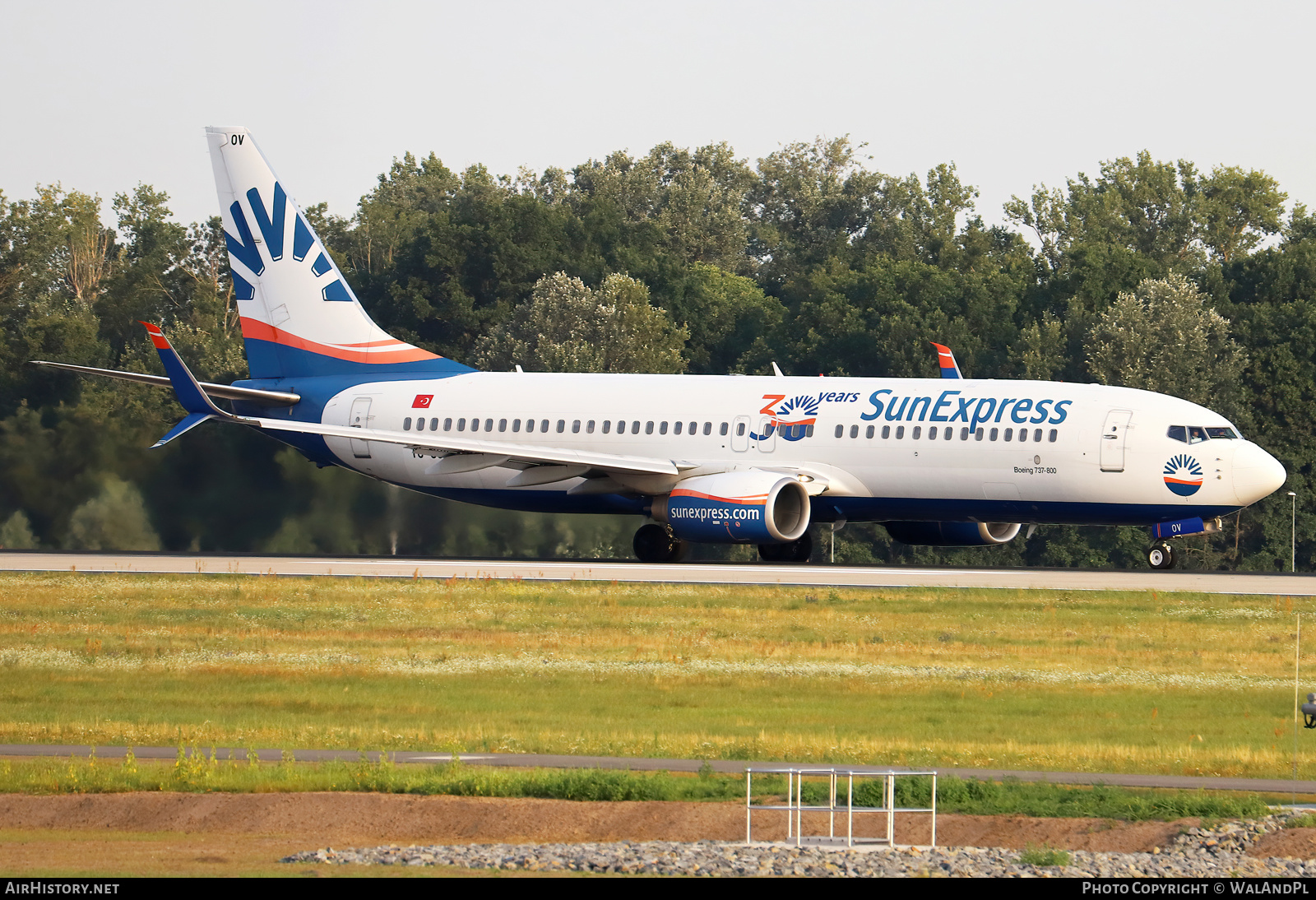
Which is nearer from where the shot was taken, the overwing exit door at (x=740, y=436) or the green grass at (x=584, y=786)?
the green grass at (x=584, y=786)

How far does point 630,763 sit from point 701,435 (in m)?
24.5

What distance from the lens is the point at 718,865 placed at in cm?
1429

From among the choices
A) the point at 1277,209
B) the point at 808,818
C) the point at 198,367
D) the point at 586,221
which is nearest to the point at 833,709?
the point at 808,818

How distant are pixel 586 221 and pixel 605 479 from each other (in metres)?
55.0

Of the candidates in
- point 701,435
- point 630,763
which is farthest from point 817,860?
point 701,435

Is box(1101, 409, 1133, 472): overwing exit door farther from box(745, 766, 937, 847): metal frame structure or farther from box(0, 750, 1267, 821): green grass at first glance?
box(745, 766, 937, 847): metal frame structure

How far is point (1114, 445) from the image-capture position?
39719 millimetres

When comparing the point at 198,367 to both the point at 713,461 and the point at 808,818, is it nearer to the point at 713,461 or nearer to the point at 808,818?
the point at 713,461

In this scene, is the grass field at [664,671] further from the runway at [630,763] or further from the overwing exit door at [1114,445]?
the overwing exit door at [1114,445]

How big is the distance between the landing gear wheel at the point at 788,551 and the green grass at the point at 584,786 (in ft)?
85.9

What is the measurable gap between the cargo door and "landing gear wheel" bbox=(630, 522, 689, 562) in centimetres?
747

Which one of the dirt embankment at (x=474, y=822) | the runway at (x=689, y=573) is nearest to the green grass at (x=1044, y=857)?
the dirt embankment at (x=474, y=822)

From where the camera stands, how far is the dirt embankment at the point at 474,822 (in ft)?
52.9

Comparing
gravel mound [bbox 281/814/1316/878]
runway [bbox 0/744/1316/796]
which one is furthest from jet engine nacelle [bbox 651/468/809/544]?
gravel mound [bbox 281/814/1316/878]
